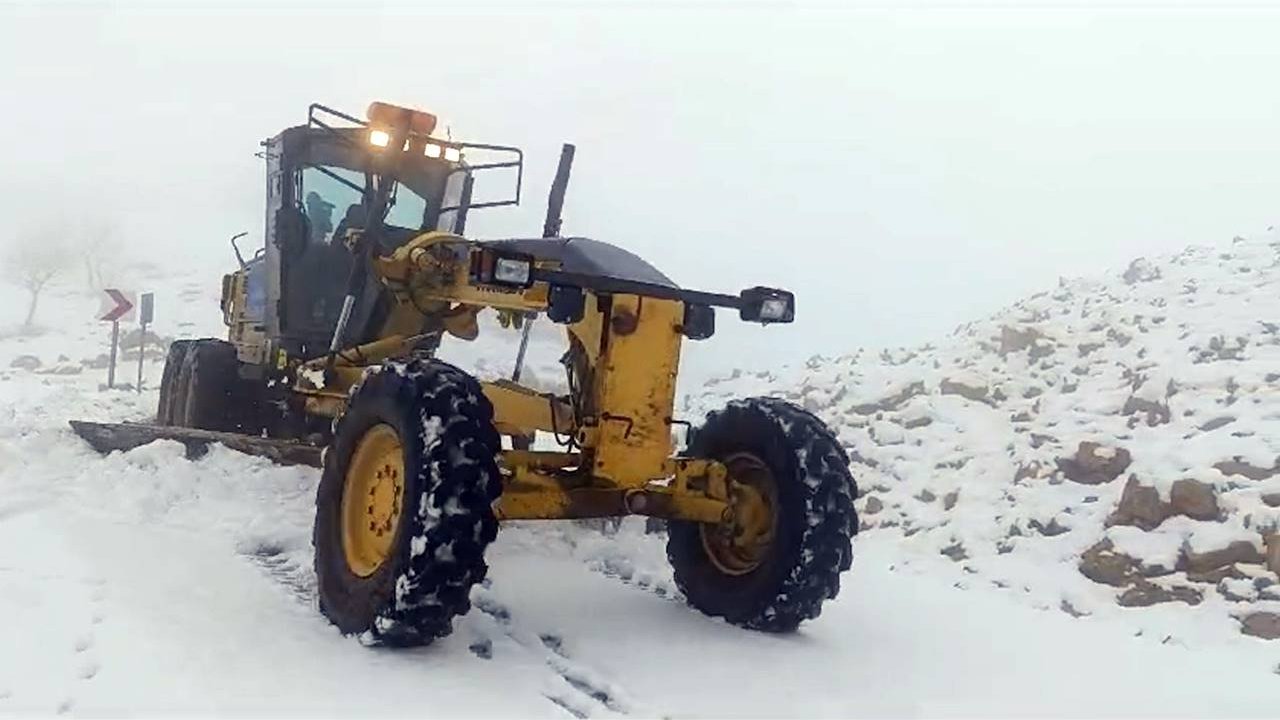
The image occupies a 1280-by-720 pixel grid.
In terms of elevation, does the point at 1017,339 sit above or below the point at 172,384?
above

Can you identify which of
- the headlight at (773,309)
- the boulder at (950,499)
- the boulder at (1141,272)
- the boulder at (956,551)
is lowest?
the boulder at (956,551)

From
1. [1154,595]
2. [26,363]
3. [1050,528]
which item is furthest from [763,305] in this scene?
[26,363]

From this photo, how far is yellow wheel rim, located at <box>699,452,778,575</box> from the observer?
5.19 m

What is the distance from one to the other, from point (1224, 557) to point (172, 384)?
26.1 ft

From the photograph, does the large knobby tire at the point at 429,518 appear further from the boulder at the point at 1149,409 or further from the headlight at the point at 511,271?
the boulder at the point at 1149,409

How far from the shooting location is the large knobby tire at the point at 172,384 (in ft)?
31.0

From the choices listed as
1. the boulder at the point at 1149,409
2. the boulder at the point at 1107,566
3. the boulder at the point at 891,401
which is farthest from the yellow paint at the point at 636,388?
the boulder at the point at 891,401

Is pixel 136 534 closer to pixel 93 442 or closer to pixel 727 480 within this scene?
pixel 93 442

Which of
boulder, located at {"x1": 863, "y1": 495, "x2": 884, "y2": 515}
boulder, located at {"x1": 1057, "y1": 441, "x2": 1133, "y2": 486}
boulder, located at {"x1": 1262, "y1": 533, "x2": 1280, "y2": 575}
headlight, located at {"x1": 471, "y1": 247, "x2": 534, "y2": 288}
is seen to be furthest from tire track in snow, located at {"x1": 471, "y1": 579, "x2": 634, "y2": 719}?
boulder, located at {"x1": 1057, "y1": 441, "x2": 1133, "y2": 486}

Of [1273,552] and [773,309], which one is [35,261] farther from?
[1273,552]

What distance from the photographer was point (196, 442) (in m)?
7.16

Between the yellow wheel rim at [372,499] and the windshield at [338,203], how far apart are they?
131 inches

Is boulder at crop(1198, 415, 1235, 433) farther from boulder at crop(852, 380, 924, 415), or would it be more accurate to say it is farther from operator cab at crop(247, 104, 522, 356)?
operator cab at crop(247, 104, 522, 356)

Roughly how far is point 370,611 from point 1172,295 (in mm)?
11091
